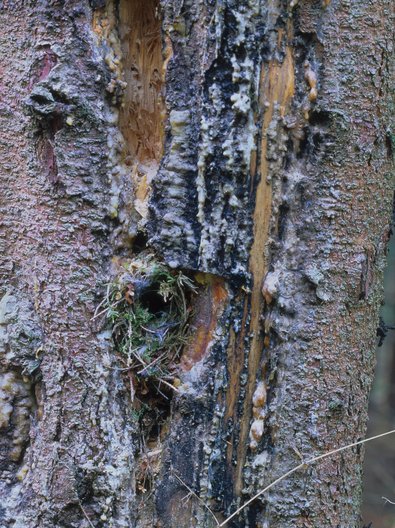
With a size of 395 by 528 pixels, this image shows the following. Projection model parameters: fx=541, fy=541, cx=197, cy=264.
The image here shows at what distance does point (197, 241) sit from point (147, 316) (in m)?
0.21

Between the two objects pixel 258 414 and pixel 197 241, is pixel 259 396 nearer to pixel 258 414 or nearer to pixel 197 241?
pixel 258 414

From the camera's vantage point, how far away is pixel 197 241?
108cm

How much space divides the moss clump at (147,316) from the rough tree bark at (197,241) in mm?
25

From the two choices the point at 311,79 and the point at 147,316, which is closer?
the point at 311,79

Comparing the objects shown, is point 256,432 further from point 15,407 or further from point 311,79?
point 311,79

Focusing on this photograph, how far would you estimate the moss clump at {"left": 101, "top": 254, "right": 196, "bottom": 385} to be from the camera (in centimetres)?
114

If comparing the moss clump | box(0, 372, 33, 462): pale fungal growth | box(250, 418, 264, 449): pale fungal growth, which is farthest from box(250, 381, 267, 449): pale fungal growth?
box(0, 372, 33, 462): pale fungal growth

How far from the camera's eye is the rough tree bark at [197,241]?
1.04m

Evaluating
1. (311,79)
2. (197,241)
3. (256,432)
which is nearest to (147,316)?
(197,241)

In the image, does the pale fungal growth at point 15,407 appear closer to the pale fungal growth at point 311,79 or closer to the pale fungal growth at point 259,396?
the pale fungal growth at point 259,396

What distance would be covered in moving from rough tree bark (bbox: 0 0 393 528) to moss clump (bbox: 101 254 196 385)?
25 mm

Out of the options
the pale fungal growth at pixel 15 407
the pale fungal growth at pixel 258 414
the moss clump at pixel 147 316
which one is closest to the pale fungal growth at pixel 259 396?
the pale fungal growth at pixel 258 414

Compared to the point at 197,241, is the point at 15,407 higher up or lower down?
lower down

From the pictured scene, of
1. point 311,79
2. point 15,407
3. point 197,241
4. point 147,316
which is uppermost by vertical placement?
point 311,79
